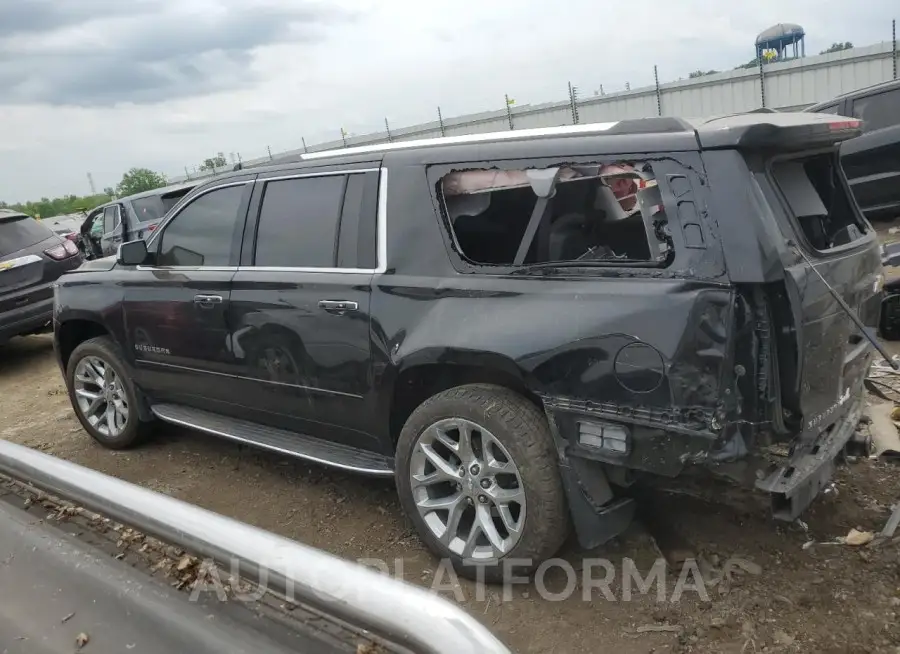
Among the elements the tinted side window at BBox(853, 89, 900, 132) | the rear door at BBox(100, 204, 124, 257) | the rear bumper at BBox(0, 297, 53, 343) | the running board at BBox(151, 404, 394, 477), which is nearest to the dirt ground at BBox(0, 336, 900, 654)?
the running board at BBox(151, 404, 394, 477)

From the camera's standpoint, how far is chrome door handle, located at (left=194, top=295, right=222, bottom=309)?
157 inches

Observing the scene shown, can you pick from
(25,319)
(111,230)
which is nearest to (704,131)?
(25,319)

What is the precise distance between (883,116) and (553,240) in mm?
7784

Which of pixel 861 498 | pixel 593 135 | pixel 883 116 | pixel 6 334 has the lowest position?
pixel 861 498

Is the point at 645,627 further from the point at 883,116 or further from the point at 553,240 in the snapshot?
the point at 883,116

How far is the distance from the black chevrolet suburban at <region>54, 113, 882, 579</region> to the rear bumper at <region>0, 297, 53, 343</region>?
486 centimetres

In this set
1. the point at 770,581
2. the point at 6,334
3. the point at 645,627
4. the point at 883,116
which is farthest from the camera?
the point at 883,116

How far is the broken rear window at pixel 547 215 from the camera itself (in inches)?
114

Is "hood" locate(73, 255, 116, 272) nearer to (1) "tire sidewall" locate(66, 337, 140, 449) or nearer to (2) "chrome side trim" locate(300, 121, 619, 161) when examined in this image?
(1) "tire sidewall" locate(66, 337, 140, 449)

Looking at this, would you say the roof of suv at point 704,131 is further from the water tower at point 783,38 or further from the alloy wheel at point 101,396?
the water tower at point 783,38

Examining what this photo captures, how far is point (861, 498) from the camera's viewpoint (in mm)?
3367

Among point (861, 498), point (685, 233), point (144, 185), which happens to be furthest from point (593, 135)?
point (144, 185)

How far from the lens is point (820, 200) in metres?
3.02

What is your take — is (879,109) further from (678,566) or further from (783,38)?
(783,38)
